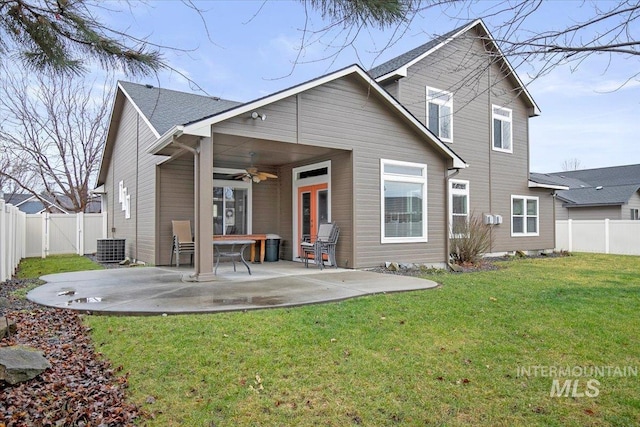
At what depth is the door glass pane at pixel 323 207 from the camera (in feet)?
34.3

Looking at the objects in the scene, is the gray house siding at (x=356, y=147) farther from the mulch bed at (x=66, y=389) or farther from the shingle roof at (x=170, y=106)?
the mulch bed at (x=66, y=389)

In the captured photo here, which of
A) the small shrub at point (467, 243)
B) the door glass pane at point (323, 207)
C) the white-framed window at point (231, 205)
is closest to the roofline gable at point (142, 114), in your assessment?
the white-framed window at point (231, 205)

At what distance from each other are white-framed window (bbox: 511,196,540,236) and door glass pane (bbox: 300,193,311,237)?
26.8 feet

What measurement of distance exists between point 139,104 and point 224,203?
139 inches

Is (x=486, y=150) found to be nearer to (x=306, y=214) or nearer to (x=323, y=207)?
(x=323, y=207)

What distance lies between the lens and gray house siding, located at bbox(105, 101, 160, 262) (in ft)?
35.0

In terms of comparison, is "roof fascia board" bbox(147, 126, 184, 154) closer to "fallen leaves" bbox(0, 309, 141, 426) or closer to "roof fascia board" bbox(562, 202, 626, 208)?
"fallen leaves" bbox(0, 309, 141, 426)

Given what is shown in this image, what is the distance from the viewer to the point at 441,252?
36.2 feet

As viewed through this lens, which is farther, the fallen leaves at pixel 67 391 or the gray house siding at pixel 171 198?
the gray house siding at pixel 171 198

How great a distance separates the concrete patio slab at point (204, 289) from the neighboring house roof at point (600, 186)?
42.8 ft

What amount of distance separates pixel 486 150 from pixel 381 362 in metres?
12.5

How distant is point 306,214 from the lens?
11195mm

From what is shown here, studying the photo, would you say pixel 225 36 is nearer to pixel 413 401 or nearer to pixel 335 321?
pixel 413 401

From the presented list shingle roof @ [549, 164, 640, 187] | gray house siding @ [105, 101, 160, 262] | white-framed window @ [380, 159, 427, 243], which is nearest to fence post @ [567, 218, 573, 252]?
shingle roof @ [549, 164, 640, 187]
